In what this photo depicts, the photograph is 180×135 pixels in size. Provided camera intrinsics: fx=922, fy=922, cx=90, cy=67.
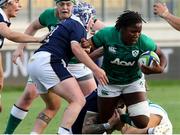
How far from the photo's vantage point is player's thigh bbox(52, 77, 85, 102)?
10445mm

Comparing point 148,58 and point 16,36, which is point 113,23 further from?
point 148,58

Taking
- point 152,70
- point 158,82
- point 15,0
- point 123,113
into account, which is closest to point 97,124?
point 123,113

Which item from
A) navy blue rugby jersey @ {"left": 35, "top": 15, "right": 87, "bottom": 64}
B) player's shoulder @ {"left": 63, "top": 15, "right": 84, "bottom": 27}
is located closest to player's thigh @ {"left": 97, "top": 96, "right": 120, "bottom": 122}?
navy blue rugby jersey @ {"left": 35, "top": 15, "right": 87, "bottom": 64}

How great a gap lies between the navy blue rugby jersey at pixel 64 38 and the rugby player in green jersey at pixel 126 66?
7.3 inches

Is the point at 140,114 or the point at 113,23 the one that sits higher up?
the point at 140,114

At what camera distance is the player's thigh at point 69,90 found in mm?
10445

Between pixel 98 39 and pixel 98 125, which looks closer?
pixel 98 39

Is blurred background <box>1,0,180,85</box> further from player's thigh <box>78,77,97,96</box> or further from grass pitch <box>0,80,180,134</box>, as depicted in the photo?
player's thigh <box>78,77,97,96</box>

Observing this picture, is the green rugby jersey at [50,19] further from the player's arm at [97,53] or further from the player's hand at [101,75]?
the player's hand at [101,75]

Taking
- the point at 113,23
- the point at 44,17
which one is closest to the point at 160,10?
the point at 44,17

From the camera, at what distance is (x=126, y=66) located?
1077 centimetres

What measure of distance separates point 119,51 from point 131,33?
288 millimetres

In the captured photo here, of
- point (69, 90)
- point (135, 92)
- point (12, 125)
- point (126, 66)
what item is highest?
point (126, 66)

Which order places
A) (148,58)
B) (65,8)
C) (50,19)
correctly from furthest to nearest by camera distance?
(50,19), (65,8), (148,58)
